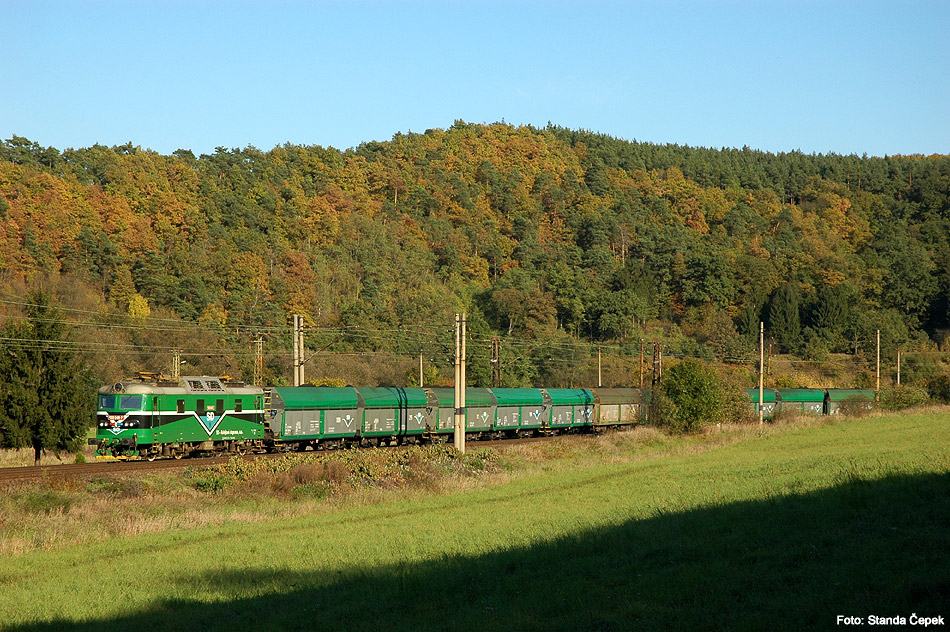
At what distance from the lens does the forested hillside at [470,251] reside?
91.6m

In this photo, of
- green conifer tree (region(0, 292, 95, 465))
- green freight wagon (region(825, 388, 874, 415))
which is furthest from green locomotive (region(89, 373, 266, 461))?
green freight wagon (region(825, 388, 874, 415))

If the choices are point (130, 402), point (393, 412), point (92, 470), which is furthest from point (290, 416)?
point (92, 470)

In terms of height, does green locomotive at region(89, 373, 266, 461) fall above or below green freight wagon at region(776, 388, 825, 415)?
Answer: above

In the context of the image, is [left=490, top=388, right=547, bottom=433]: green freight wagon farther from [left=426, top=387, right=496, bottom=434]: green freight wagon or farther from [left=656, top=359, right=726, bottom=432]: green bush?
[left=656, top=359, right=726, bottom=432]: green bush

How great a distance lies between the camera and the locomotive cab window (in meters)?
36.8

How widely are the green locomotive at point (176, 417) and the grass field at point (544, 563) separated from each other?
10.0 metres

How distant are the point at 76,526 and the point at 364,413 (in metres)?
23.9

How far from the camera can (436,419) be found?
51438 millimetres

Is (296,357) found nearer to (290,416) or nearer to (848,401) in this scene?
(290,416)

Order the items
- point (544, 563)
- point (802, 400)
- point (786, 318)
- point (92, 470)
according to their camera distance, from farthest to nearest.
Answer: point (786, 318) < point (802, 400) < point (92, 470) < point (544, 563)

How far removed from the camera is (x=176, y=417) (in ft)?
126

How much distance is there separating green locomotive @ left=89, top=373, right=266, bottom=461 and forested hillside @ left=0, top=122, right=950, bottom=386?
23153 mm

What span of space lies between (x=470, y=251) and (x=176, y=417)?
11511cm

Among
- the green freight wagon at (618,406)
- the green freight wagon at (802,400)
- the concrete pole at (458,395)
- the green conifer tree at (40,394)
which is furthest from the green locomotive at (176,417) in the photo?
the green freight wagon at (802,400)
